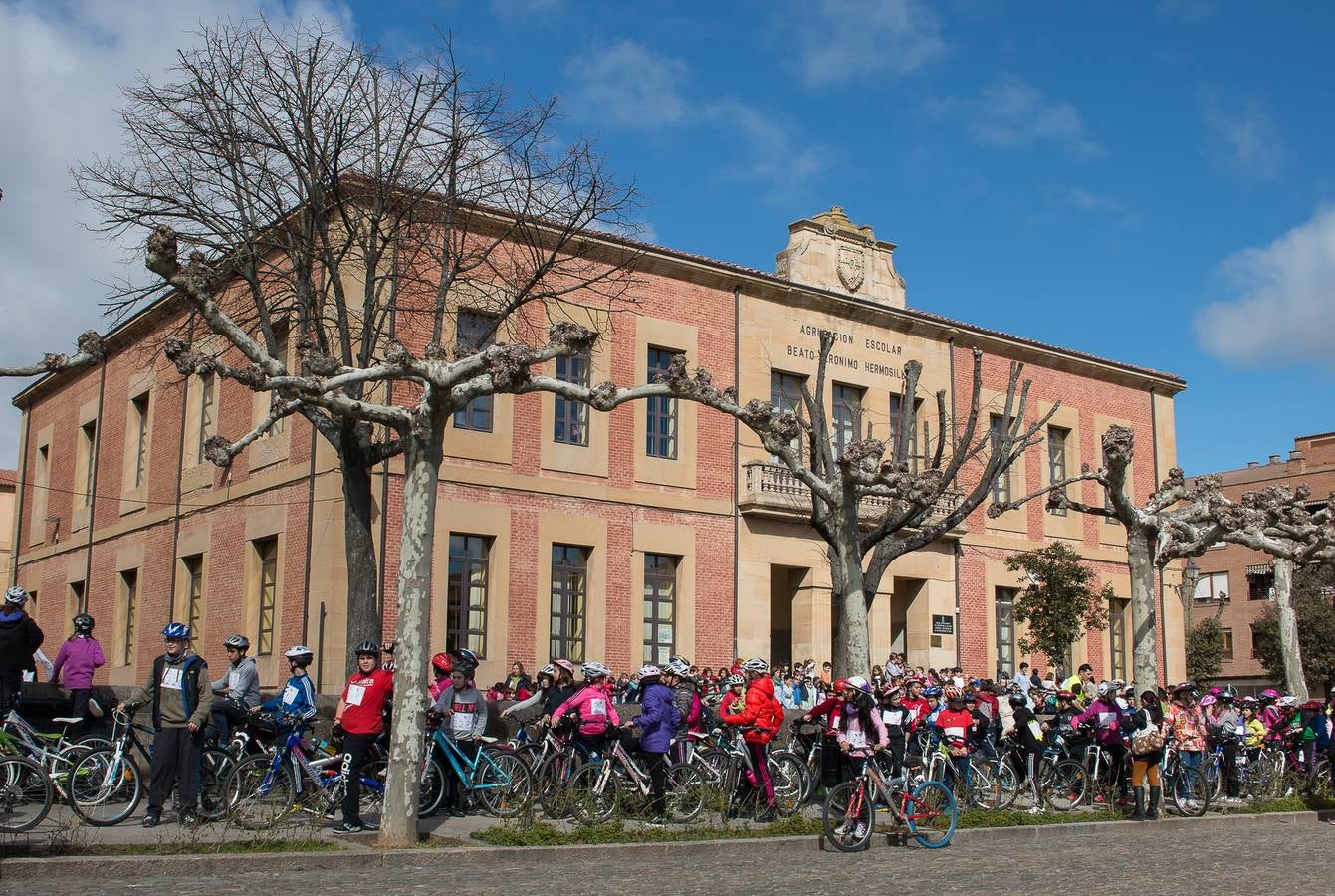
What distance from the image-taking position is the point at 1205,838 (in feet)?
53.0

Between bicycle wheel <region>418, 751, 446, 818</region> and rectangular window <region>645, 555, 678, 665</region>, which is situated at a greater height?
rectangular window <region>645, 555, 678, 665</region>

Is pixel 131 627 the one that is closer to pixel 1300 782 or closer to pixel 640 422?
pixel 640 422

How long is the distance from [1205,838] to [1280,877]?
13.1 ft

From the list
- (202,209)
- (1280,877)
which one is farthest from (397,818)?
(202,209)

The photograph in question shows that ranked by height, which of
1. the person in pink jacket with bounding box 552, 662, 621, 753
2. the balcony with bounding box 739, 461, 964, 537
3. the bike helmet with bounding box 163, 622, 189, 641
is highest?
the balcony with bounding box 739, 461, 964, 537

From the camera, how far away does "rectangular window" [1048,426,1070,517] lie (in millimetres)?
35844

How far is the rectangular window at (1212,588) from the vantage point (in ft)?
215

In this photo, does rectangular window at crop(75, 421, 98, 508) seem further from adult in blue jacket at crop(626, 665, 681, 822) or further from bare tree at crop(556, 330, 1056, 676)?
adult in blue jacket at crop(626, 665, 681, 822)

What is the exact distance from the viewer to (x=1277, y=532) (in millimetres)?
28297

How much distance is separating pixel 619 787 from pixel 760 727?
5.15 ft

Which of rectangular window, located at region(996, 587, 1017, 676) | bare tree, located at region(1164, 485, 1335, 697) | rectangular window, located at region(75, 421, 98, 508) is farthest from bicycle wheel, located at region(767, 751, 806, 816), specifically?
rectangular window, located at region(75, 421, 98, 508)

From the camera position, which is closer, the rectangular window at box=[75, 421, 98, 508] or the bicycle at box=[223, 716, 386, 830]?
the bicycle at box=[223, 716, 386, 830]

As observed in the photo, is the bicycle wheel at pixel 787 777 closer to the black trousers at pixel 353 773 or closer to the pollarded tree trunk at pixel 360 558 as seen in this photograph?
the black trousers at pixel 353 773

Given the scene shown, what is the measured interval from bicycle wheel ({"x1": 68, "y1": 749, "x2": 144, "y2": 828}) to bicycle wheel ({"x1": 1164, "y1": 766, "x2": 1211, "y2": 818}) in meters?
12.3
